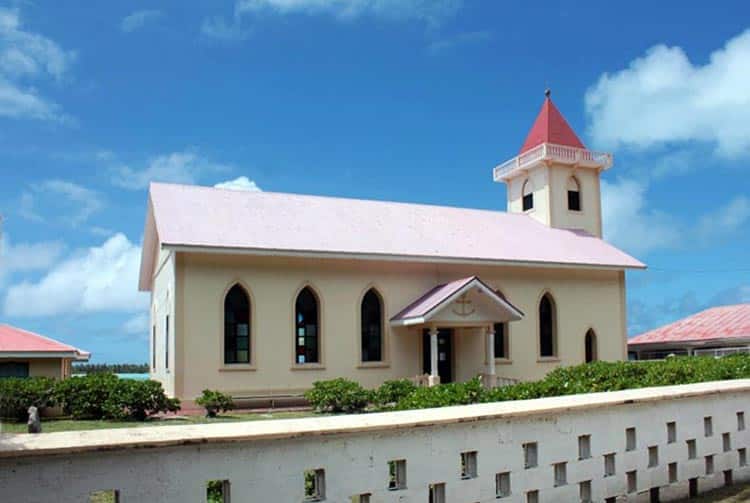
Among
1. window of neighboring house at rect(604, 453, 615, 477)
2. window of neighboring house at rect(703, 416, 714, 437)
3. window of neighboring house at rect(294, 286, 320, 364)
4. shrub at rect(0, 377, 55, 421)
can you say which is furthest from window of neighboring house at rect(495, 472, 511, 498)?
window of neighboring house at rect(294, 286, 320, 364)

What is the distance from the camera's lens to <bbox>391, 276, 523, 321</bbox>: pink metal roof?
24531 millimetres

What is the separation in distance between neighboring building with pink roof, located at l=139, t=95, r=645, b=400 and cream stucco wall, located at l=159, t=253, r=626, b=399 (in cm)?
4

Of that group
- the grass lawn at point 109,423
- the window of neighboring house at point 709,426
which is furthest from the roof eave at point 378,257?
the window of neighboring house at point 709,426

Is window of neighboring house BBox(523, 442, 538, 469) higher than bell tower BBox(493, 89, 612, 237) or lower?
lower

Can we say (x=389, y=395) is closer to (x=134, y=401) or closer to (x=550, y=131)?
(x=134, y=401)

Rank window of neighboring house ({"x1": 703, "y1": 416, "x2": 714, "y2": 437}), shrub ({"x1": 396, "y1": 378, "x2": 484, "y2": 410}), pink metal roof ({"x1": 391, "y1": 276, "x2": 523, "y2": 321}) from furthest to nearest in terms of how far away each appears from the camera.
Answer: pink metal roof ({"x1": 391, "y1": 276, "x2": 523, "y2": 321}), shrub ({"x1": 396, "y1": 378, "x2": 484, "y2": 410}), window of neighboring house ({"x1": 703, "y1": 416, "x2": 714, "y2": 437})

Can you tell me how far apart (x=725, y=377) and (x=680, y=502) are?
6.38 m

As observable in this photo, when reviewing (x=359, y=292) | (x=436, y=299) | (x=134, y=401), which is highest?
(x=359, y=292)

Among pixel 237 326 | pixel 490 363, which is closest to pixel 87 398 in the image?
pixel 237 326

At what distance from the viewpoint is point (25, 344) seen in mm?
25328

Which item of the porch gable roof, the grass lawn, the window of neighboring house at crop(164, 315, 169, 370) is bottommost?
the grass lawn

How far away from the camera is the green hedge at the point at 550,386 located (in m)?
11.0

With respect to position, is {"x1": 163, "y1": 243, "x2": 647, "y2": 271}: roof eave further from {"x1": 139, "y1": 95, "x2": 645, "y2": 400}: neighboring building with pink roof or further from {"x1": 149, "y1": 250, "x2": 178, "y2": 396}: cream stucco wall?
{"x1": 149, "y1": 250, "x2": 178, "y2": 396}: cream stucco wall

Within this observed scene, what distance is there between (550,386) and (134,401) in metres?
10.9
